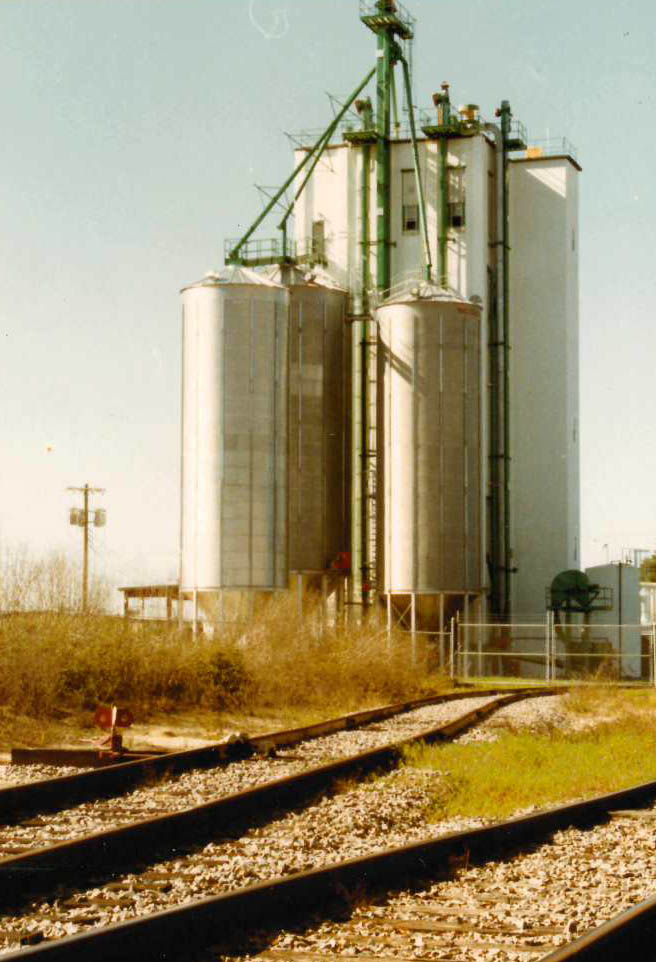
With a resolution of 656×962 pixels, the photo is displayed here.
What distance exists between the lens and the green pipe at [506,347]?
54384 millimetres

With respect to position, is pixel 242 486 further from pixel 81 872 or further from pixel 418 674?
pixel 81 872

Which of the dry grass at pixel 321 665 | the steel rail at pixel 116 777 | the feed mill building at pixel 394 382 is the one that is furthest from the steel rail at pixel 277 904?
the feed mill building at pixel 394 382

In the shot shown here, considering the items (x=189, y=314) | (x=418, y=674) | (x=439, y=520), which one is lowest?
(x=418, y=674)

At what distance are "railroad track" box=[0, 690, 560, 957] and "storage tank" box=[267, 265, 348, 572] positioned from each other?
127 feet

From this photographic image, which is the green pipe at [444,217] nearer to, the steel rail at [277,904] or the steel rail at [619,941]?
the steel rail at [277,904]

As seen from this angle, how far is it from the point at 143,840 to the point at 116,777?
12.6 feet

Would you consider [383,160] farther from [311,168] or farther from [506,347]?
[506,347]

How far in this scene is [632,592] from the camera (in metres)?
57.7

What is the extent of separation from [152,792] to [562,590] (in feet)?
139

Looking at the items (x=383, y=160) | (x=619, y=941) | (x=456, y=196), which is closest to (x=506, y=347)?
(x=456, y=196)

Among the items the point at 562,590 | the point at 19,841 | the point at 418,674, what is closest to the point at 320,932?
the point at 19,841

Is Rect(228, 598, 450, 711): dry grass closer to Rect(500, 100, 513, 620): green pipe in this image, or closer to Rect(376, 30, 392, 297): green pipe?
Rect(500, 100, 513, 620): green pipe

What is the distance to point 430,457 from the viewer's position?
47.2 m

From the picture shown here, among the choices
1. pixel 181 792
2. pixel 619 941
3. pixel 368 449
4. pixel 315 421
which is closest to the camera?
pixel 619 941
